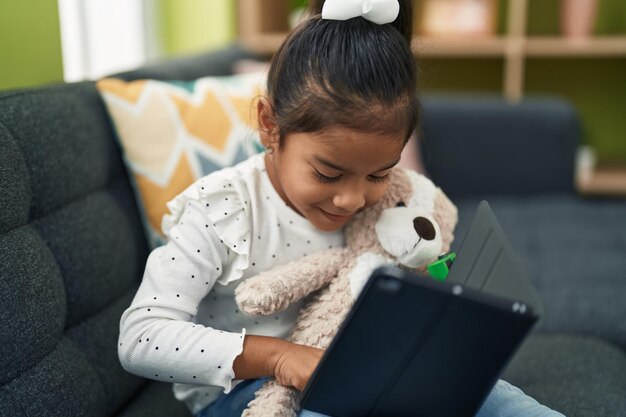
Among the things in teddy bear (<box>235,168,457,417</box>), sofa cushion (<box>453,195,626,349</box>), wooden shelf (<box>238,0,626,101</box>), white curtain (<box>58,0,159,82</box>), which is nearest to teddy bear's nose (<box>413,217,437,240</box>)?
teddy bear (<box>235,168,457,417</box>)

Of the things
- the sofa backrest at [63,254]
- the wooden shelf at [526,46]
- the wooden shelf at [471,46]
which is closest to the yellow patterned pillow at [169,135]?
the sofa backrest at [63,254]

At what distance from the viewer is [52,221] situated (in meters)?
1.13

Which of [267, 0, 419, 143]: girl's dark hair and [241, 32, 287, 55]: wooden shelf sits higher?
[267, 0, 419, 143]: girl's dark hair

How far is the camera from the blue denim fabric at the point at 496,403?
94 centimetres

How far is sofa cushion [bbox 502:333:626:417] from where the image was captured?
1121 millimetres

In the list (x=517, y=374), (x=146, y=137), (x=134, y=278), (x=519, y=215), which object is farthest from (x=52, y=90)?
(x=519, y=215)

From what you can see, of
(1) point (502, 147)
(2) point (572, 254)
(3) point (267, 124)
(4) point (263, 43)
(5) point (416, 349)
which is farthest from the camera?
(4) point (263, 43)

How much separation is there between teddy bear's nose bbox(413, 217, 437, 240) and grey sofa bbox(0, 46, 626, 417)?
0.99 ft

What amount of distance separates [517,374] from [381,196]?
17.8 inches

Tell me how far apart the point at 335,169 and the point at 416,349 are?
0.80 ft

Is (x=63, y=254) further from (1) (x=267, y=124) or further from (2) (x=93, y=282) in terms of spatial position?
(1) (x=267, y=124)

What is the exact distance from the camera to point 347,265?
1031 mm

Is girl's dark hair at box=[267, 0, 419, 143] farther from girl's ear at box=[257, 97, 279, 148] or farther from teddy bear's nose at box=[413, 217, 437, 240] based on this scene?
teddy bear's nose at box=[413, 217, 437, 240]

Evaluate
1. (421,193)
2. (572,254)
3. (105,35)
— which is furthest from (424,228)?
(105,35)
